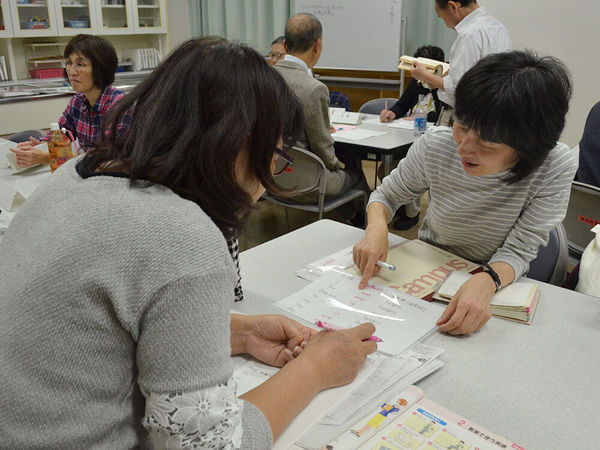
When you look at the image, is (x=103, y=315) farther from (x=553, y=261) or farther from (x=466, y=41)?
(x=466, y=41)

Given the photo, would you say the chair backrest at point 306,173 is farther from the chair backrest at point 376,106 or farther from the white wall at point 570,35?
the white wall at point 570,35

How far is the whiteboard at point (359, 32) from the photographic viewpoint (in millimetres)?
4906

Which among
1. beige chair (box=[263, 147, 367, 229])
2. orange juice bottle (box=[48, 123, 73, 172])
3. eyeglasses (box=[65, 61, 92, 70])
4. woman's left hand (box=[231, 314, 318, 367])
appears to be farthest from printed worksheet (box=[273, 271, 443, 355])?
eyeglasses (box=[65, 61, 92, 70])

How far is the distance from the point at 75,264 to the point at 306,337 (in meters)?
0.53

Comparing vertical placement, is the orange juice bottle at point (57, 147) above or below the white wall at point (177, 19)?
below

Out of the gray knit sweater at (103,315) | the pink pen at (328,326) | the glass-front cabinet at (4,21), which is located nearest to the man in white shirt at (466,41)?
the pink pen at (328,326)

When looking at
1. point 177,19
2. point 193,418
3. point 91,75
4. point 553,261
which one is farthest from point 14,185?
point 177,19

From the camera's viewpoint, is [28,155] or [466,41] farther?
[466,41]

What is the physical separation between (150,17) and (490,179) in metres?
4.89

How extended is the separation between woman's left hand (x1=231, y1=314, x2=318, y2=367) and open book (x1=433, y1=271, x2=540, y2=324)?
14.8 inches

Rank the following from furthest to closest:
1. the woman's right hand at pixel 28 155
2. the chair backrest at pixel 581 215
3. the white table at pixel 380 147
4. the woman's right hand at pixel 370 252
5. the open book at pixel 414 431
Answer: the white table at pixel 380 147 → the woman's right hand at pixel 28 155 → the chair backrest at pixel 581 215 → the woman's right hand at pixel 370 252 → the open book at pixel 414 431

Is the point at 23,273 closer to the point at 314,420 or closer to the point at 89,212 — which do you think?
the point at 89,212

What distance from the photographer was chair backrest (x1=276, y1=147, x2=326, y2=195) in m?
2.79

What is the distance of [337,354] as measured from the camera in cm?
94
